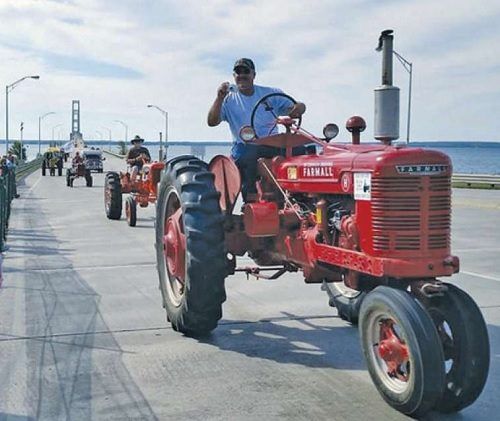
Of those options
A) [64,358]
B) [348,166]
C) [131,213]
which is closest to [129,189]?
[131,213]

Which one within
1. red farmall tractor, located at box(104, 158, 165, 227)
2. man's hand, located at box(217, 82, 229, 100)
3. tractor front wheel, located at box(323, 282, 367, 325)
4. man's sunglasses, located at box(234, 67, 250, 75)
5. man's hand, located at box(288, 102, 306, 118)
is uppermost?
man's sunglasses, located at box(234, 67, 250, 75)

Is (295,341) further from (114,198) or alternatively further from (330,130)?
(114,198)

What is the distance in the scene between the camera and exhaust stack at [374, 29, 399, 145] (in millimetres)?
5557

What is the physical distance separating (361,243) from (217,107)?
2258mm

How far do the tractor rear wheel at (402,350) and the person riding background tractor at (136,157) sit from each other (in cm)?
1345

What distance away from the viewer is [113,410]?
434 cm

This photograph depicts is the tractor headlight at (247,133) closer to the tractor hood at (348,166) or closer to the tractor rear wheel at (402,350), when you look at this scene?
the tractor hood at (348,166)

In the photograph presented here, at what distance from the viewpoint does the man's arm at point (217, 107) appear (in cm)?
617

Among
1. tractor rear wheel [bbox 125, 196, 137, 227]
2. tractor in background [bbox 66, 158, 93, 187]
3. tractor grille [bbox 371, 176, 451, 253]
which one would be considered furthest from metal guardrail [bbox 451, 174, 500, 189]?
tractor grille [bbox 371, 176, 451, 253]

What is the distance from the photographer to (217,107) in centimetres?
630

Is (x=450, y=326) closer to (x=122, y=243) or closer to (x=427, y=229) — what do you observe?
(x=427, y=229)

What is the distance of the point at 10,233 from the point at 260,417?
1057 centimetres

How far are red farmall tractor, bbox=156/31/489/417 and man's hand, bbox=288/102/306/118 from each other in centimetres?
15

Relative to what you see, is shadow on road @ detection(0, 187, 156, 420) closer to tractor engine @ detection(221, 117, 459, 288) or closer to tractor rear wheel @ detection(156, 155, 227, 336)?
tractor rear wheel @ detection(156, 155, 227, 336)
